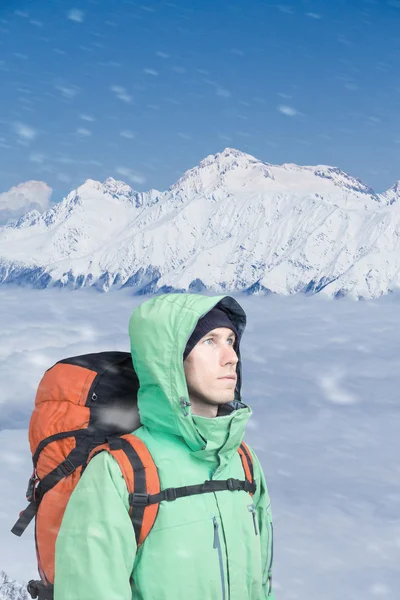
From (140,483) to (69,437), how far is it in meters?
0.51

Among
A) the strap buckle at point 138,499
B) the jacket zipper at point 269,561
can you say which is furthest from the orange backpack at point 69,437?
the jacket zipper at point 269,561

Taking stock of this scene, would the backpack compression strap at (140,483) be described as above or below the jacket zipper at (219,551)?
above

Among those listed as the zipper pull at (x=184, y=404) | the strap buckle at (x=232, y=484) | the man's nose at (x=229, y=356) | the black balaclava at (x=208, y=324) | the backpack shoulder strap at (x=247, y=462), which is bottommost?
the backpack shoulder strap at (x=247, y=462)

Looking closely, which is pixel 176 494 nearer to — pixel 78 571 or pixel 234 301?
pixel 78 571

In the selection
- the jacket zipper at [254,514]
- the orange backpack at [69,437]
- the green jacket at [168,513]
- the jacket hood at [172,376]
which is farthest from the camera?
the jacket zipper at [254,514]

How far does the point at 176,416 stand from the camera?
3.98 meters

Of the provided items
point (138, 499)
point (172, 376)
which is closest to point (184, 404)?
point (172, 376)

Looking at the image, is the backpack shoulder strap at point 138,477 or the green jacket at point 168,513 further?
the backpack shoulder strap at point 138,477

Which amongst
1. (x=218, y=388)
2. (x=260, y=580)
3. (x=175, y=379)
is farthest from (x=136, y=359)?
(x=260, y=580)

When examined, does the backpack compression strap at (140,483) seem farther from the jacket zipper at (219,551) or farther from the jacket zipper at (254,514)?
the jacket zipper at (254,514)

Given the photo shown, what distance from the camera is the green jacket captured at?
12.2 ft

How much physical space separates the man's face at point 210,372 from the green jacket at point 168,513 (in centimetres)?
15

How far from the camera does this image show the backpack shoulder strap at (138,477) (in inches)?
152

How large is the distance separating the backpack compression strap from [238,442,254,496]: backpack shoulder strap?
58 cm
